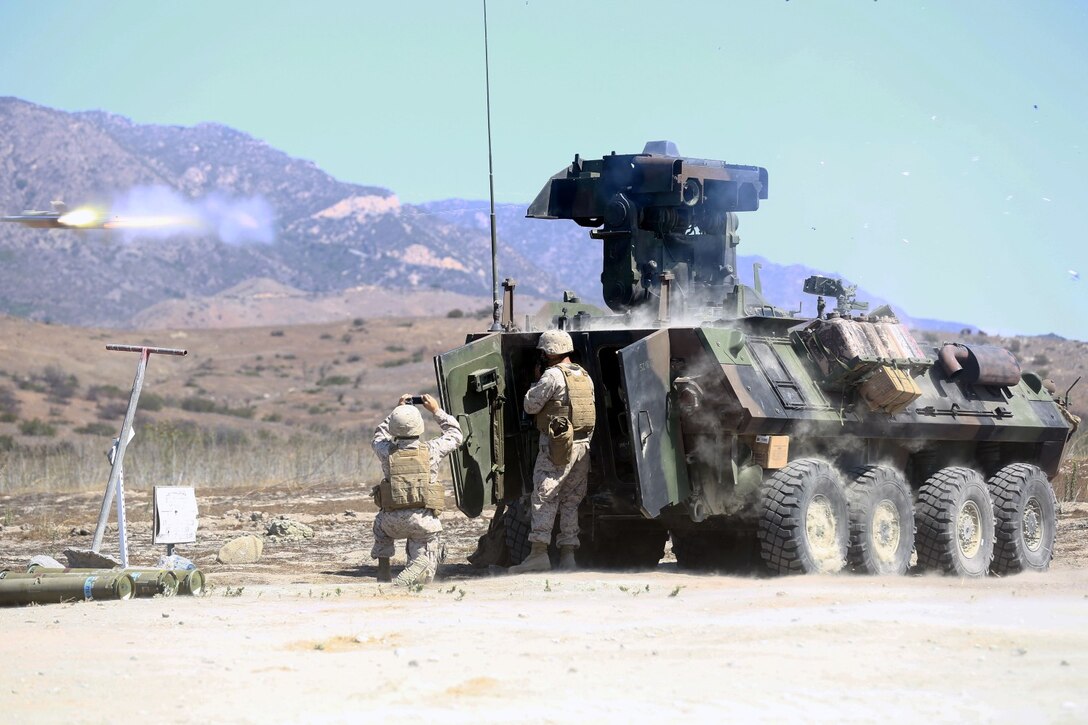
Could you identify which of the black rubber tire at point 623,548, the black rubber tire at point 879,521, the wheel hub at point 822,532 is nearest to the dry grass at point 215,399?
the black rubber tire at point 623,548


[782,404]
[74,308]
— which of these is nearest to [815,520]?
[782,404]

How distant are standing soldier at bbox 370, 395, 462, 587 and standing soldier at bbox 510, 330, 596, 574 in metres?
0.73

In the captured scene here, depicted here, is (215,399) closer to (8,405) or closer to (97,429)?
(8,405)

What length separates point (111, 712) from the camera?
7766mm

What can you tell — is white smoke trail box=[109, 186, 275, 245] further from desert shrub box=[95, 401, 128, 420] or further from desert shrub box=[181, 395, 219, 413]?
desert shrub box=[181, 395, 219, 413]

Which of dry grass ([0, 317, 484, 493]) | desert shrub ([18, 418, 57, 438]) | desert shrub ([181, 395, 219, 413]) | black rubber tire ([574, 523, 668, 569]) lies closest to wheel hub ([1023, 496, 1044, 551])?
black rubber tire ([574, 523, 668, 569])

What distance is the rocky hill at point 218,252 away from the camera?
12225 cm

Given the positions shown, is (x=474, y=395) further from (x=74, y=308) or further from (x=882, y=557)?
(x=74, y=308)

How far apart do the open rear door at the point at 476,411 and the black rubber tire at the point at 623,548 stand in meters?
1.30

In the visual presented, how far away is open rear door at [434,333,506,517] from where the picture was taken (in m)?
14.5

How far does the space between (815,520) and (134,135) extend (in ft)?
565

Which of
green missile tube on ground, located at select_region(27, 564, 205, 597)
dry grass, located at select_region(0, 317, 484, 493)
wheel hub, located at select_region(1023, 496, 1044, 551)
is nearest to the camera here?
green missile tube on ground, located at select_region(27, 564, 205, 597)

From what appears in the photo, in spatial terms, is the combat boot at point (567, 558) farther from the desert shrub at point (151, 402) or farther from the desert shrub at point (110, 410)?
the desert shrub at point (151, 402)

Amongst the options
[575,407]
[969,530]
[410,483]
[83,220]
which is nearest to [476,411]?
[575,407]
